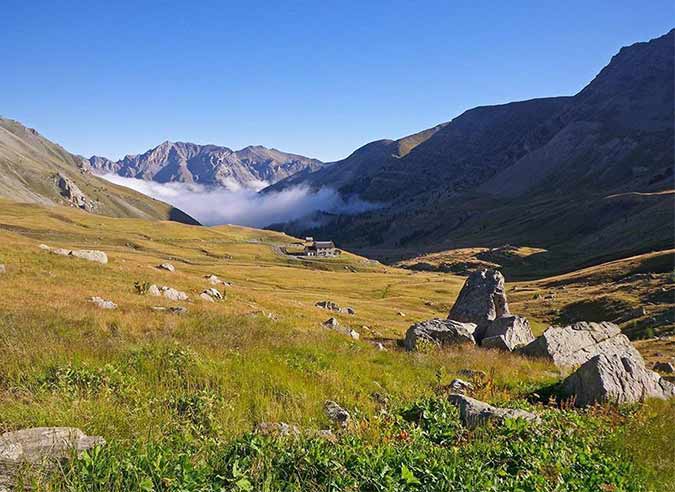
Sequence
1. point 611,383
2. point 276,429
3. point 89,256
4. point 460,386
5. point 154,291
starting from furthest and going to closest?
point 89,256 → point 154,291 → point 460,386 → point 611,383 → point 276,429

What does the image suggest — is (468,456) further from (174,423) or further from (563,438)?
(174,423)

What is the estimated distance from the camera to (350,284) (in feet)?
360

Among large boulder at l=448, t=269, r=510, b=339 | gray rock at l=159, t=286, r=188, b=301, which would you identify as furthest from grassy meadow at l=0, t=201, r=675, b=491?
large boulder at l=448, t=269, r=510, b=339

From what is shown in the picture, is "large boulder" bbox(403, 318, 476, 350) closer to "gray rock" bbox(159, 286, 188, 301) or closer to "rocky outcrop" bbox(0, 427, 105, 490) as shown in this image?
"gray rock" bbox(159, 286, 188, 301)

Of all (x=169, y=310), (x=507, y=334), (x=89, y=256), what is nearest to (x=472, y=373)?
(x=507, y=334)

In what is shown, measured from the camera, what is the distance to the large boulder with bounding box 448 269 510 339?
41388 mm

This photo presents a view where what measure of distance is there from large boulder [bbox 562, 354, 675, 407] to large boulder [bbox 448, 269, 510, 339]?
26828 mm

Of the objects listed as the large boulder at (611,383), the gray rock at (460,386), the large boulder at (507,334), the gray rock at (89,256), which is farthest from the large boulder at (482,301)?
the gray rock at (89,256)

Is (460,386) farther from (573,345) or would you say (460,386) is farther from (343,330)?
(343,330)

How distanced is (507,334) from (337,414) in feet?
66.4

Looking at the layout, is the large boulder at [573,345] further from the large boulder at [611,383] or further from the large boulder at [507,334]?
the large boulder at [611,383]

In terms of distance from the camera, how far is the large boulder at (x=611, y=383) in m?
12.7

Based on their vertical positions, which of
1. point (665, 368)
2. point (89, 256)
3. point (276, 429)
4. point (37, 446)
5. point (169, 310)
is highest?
point (37, 446)

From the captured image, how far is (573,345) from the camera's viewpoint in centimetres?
2320
